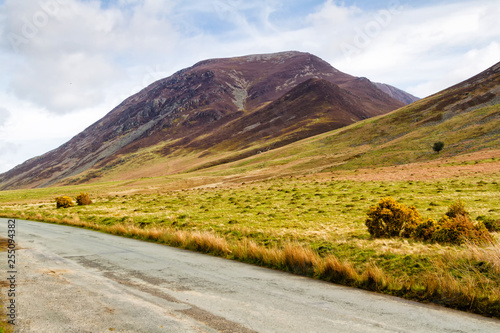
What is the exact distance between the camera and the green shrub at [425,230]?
1578cm

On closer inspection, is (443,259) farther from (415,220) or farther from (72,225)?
(72,225)

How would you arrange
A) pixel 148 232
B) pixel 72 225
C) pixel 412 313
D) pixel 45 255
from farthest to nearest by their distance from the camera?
pixel 72 225
pixel 148 232
pixel 45 255
pixel 412 313

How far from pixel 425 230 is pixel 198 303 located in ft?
41.3

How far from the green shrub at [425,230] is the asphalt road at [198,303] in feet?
25.9

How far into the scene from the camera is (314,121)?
18388 centimetres

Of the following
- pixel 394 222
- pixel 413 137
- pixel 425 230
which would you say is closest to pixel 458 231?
pixel 425 230

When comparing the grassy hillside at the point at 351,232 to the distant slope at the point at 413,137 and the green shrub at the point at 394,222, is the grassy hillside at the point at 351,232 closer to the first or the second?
the green shrub at the point at 394,222

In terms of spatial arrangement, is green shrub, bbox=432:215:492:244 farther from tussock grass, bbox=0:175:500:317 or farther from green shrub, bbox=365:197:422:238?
green shrub, bbox=365:197:422:238

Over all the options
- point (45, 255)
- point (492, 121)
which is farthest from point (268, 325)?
point (492, 121)

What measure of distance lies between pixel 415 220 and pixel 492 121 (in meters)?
87.5

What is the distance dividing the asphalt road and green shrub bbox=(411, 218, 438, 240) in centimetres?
790

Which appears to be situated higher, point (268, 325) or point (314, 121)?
A: point (314, 121)

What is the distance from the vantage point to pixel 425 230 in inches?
629

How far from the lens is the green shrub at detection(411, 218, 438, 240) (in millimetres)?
15781
